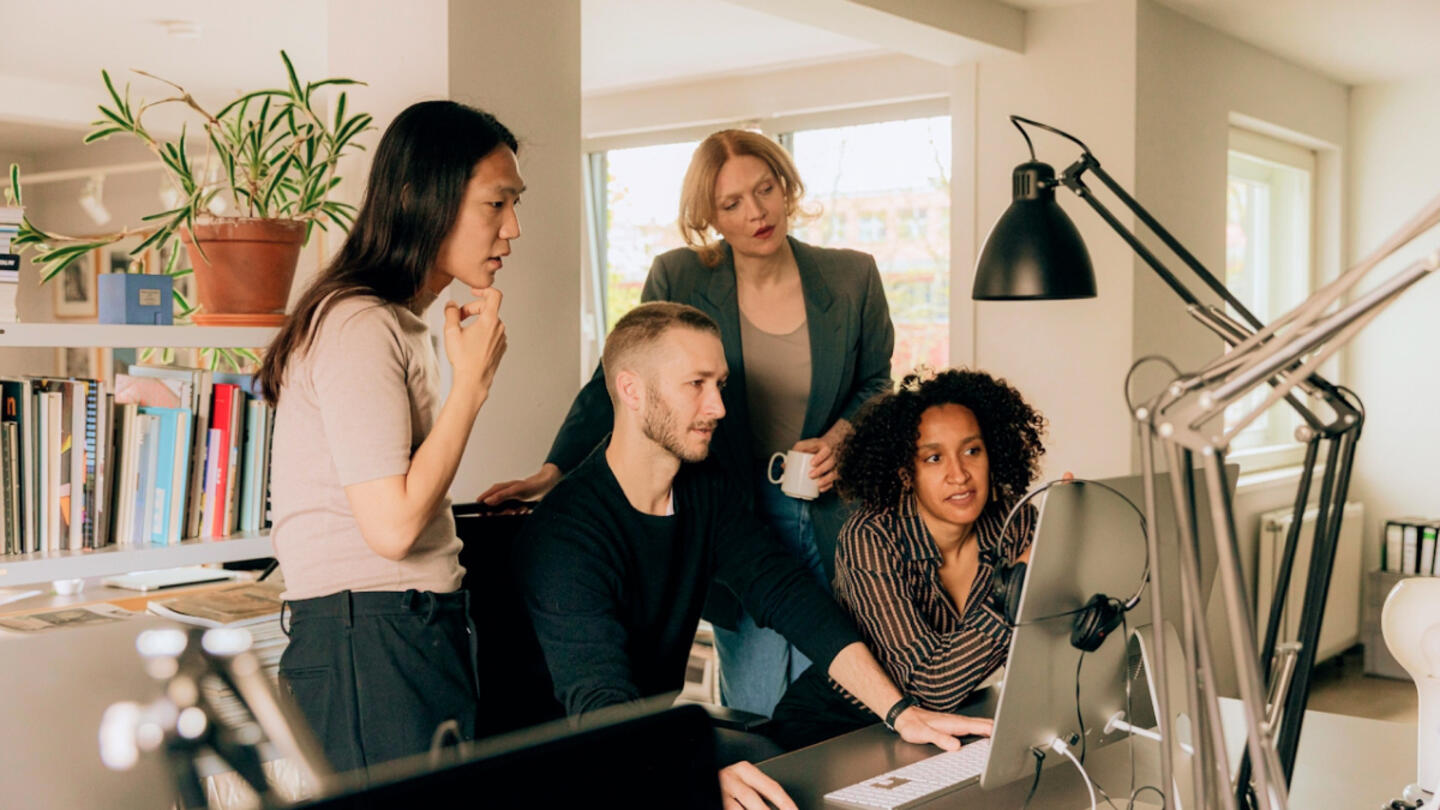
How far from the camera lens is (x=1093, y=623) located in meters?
1.44

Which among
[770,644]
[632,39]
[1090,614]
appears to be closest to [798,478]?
[770,644]

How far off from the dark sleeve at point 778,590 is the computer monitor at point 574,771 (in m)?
1.06

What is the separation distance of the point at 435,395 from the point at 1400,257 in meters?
4.64

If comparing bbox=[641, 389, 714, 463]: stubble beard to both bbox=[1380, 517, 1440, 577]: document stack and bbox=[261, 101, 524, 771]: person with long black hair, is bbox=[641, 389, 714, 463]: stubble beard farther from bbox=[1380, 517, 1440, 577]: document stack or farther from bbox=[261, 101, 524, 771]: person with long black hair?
bbox=[1380, 517, 1440, 577]: document stack

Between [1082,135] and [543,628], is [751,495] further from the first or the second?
[1082,135]

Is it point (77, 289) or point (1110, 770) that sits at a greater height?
point (77, 289)

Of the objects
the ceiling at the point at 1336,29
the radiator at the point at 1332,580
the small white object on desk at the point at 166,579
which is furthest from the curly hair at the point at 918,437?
the radiator at the point at 1332,580

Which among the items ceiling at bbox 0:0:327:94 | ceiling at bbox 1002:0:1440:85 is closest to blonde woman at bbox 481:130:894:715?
ceiling at bbox 1002:0:1440:85

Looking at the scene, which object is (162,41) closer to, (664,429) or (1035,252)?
(664,429)

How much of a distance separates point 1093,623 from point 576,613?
75cm

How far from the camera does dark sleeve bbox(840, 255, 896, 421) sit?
2.76 meters

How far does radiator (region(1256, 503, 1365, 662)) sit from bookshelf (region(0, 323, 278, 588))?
13.4 ft

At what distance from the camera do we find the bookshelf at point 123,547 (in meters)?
1.80

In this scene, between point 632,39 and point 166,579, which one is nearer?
point 166,579
